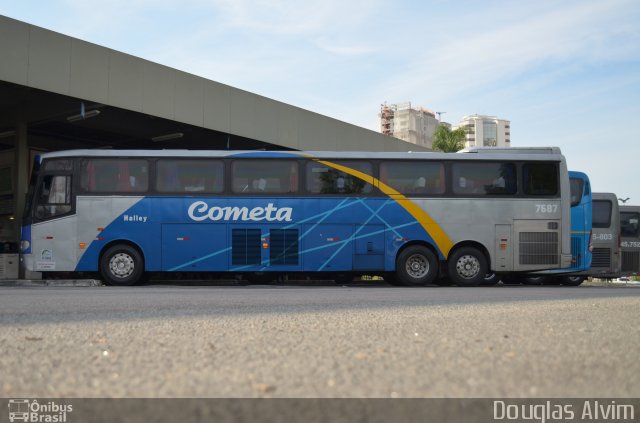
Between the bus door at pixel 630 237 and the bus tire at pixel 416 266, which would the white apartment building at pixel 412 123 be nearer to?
the bus door at pixel 630 237

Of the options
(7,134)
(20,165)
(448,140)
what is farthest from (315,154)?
(448,140)

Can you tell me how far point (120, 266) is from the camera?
49.7 ft

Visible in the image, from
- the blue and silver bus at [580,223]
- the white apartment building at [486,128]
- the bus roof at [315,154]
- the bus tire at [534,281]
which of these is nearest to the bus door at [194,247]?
the bus roof at [315,154]

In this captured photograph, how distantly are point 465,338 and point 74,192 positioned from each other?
41.8 ft

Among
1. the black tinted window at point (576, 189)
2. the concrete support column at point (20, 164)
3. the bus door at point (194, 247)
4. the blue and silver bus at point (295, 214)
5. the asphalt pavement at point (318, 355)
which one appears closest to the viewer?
the asphalt pavement at point (318, 355)

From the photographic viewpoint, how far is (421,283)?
15.6 meters

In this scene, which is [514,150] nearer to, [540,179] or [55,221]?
[540,179]

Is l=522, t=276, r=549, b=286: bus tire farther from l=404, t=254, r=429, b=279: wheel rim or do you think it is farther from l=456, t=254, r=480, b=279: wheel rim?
l=404, t=254, r=429, b=279: wheel rim

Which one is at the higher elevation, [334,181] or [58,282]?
[334,181]

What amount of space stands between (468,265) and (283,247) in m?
4.49

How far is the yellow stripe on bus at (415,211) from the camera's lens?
51.4 feet

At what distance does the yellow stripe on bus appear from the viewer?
51.4 feet

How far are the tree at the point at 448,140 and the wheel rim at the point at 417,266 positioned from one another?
27.4 metres

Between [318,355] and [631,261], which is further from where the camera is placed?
[631,261]
